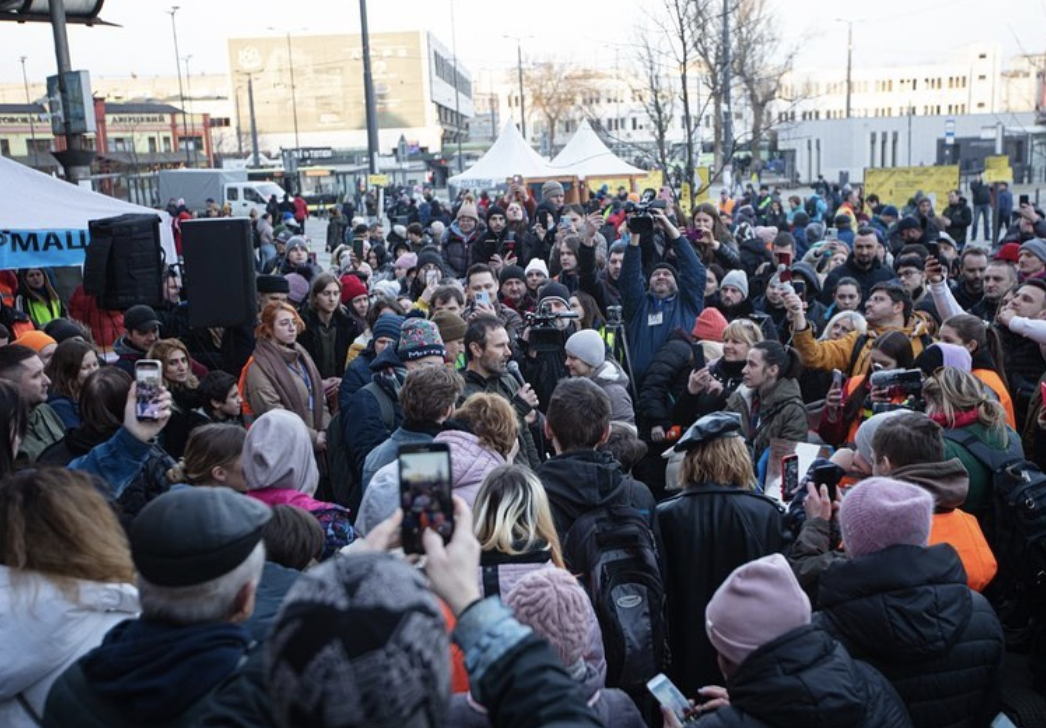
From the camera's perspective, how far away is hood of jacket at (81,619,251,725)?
77.7 inches

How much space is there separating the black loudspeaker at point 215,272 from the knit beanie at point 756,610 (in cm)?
458

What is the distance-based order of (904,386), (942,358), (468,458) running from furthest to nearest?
(942,358) → (904,386) → (468,458)

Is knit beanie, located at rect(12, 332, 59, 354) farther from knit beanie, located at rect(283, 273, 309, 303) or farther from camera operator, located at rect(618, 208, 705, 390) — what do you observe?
camera operator, located at rect(618, 208, 705, 390)

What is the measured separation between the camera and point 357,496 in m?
5.43

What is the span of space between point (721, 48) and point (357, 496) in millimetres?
16082

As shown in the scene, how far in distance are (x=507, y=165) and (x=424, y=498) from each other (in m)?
23.5

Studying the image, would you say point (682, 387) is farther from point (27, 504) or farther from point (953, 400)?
point (27, 504)

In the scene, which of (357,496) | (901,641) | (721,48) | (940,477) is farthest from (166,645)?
(721,48)

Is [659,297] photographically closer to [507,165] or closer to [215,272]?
[215,272]

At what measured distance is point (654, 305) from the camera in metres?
7.59

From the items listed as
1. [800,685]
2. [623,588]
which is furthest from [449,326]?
[800,685]

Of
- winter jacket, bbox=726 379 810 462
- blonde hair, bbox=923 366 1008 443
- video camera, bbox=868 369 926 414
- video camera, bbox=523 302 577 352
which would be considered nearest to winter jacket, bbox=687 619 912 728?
blonde hair, bbox=923 366 1008 443

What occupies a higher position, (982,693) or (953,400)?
(953,400)

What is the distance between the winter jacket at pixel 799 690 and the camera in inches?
95.3
